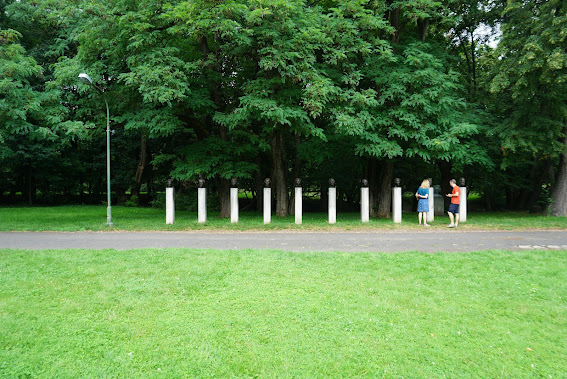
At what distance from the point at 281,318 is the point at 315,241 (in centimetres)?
498

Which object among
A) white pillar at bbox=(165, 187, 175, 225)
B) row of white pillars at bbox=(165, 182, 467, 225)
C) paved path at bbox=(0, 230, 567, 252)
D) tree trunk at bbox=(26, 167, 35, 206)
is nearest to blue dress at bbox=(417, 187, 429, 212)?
row of white pillars at bbox=(165, 182, 467, 225)

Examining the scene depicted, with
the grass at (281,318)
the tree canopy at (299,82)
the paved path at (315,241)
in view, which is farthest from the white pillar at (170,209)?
the grass at (281,318)

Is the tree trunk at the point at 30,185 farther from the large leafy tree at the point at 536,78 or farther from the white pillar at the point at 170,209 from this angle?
the large leafy tree at the point at 536,78

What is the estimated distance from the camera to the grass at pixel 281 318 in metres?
3.76

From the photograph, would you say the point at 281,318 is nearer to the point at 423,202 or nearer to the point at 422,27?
the point at 423,202

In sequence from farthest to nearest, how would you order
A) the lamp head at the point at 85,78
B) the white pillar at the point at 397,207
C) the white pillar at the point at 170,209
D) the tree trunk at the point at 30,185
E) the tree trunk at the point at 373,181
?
1. the tree trunk at the point at 30,185
2. the tree trunk at the point at 373,181
3. the white pillar at the point at 397,207
4. the white pillar at the point at 170,209
5. the lamp head at the point at 85,78

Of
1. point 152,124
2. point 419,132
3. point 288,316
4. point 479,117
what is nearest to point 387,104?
point 419,132

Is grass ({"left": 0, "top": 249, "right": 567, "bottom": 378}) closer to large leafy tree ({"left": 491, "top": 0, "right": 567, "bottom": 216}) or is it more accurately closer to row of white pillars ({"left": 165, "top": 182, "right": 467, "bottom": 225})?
row of white pillars ({"left": 165, "top": 182, "right": 467, "bottom": 225})

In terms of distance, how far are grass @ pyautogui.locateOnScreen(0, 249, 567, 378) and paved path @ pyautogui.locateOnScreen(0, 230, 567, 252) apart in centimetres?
168

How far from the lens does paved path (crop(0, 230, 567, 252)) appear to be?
28.6 ft

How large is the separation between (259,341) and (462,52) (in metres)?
23.7

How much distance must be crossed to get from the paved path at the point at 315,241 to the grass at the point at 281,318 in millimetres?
1677

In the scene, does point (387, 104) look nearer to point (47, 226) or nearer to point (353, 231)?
point (353, 231)

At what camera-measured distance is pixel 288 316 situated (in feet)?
15.3
